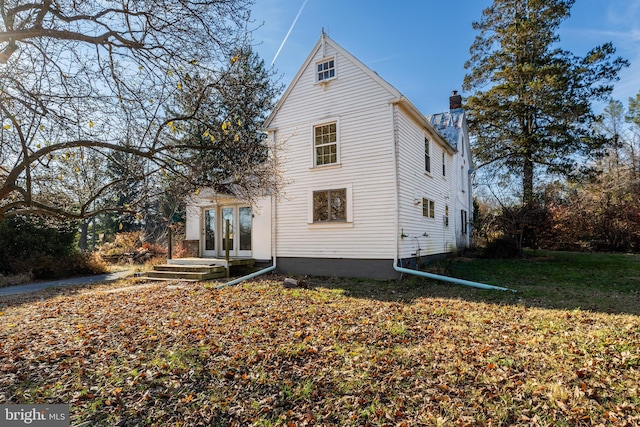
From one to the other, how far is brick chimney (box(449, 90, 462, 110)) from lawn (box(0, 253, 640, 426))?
13939mm

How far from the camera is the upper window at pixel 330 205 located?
11.2m

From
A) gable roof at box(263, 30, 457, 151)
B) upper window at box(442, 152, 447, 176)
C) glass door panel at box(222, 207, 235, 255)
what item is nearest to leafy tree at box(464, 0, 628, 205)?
upper window at box(442, 152, 447, 176)

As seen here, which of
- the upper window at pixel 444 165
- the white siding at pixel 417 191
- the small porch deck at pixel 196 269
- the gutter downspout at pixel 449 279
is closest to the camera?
the gutter downspout at pixel 449 279

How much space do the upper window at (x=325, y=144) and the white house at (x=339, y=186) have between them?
0.03 meters

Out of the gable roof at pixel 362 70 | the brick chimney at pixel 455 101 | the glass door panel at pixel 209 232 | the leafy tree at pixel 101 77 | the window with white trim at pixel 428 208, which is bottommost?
the glass door panel at pixel 209 232

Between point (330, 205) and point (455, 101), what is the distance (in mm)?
12465

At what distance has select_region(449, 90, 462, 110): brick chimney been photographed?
19.3 meters

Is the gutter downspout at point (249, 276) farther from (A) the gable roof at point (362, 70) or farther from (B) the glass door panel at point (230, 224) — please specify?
(A) the gable roof at point (362, 70)

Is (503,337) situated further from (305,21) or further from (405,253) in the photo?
(305,21)

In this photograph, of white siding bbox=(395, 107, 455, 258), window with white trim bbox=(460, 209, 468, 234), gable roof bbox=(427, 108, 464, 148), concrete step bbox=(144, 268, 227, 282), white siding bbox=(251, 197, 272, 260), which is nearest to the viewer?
white siding bbox=(395, 107, 455, 258)

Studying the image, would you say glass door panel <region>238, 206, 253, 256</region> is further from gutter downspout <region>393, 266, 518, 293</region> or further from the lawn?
gutter downspout <region>393, 266, 518, 293</region>

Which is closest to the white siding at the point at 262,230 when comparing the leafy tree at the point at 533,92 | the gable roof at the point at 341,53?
the gable roof at the point at 341,53

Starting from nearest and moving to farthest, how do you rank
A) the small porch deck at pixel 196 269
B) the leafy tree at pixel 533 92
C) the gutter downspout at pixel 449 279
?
the gutter downspout at pixel 449 279 < the small porch deck at pixel 196 269 < the leafy tree at pixel 533 92

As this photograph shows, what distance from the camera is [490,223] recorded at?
1647 cm
